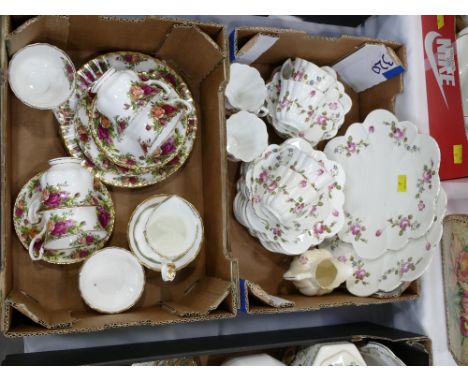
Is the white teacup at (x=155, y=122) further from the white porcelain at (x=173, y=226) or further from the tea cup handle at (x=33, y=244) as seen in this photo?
the tea cup handle at (x=33, y=244)

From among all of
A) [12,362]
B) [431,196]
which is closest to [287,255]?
[431,196]

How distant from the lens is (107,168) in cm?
120

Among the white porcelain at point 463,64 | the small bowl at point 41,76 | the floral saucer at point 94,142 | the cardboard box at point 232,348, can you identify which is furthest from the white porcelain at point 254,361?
the white porcelain at point 463,64

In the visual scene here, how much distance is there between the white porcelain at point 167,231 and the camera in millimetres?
1189

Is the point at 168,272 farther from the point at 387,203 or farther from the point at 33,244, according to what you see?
the point at 387,203

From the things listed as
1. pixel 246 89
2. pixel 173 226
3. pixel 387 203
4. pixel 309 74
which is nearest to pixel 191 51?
pixel 246 89

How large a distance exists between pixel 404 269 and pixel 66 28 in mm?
929

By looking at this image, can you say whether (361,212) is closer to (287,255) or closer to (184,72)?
(287,255)

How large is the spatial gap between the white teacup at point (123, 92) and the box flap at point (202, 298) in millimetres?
387

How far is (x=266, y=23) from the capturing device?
1407 millimetres

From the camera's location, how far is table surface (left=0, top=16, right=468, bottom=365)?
132 cm

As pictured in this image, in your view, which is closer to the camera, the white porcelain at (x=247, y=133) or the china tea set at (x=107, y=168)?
the china tea set at (x=107, y=168)

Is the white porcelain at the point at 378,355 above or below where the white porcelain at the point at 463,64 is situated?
below

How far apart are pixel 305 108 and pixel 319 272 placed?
14.9 inches
